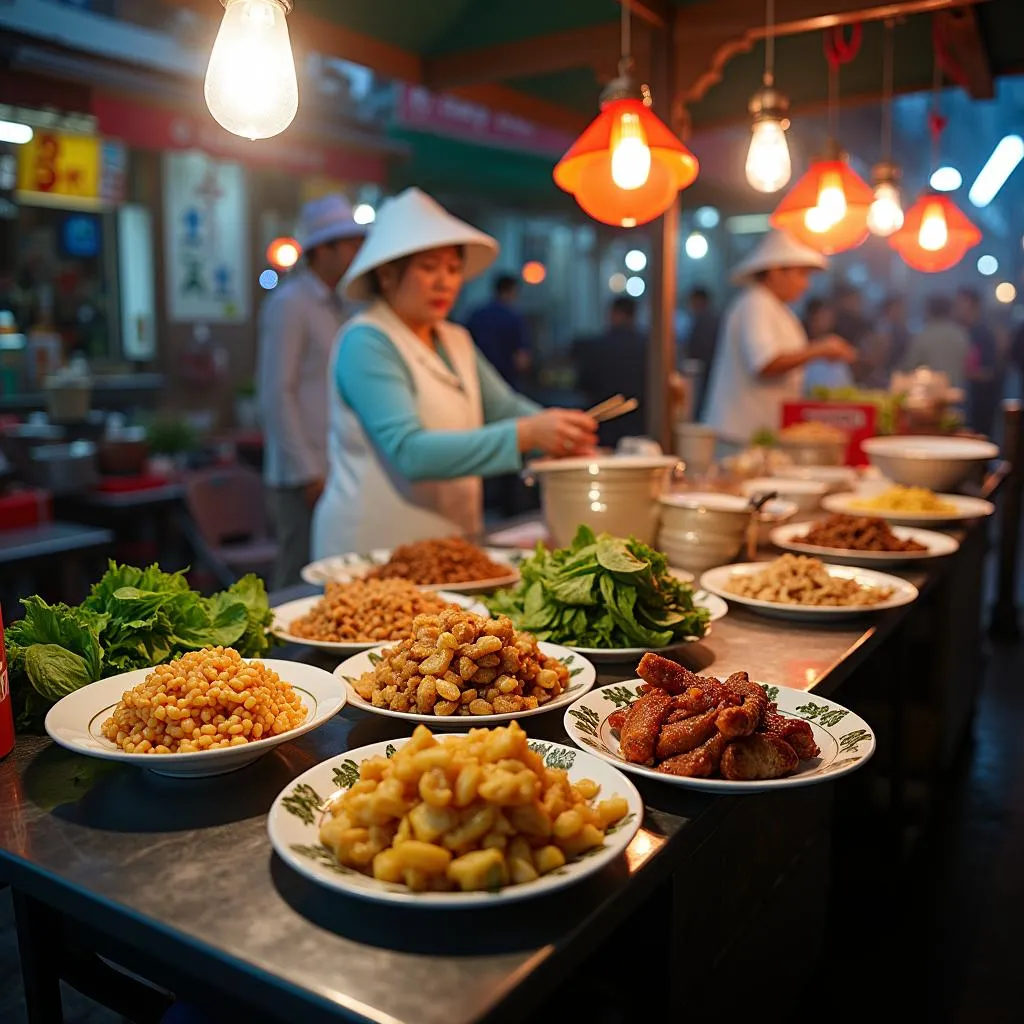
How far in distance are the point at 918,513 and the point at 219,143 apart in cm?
659

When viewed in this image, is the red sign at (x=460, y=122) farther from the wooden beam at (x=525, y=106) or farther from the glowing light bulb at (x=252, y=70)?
the glowing light bulb at (x=252, y=70)

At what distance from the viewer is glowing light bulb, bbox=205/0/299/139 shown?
1419mm

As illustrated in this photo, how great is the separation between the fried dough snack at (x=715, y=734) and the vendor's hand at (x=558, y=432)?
1233mm

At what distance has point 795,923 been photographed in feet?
6.95

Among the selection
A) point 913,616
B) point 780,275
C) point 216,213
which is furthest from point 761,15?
point 216,213

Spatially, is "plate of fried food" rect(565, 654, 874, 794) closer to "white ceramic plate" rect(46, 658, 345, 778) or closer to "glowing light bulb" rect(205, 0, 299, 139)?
"white ceramic plate" rect(46, 658, 345, 778)

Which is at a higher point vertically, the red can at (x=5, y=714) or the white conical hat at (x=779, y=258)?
the white conical hat at (x=779, y=258)

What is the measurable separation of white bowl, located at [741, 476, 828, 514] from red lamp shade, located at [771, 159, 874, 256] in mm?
881

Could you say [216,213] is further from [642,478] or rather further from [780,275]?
[642,478]

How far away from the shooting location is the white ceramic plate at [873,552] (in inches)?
97.7

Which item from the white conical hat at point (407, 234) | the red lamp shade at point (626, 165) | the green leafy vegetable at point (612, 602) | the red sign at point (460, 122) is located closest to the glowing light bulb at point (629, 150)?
the red lamp shade at point (626, 165)

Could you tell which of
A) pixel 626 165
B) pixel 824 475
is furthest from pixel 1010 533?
pixel 626 165

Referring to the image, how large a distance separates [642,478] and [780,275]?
3.08m

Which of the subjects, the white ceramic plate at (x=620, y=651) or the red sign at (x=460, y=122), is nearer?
the white ceramic plate at (x=620, y=651)
